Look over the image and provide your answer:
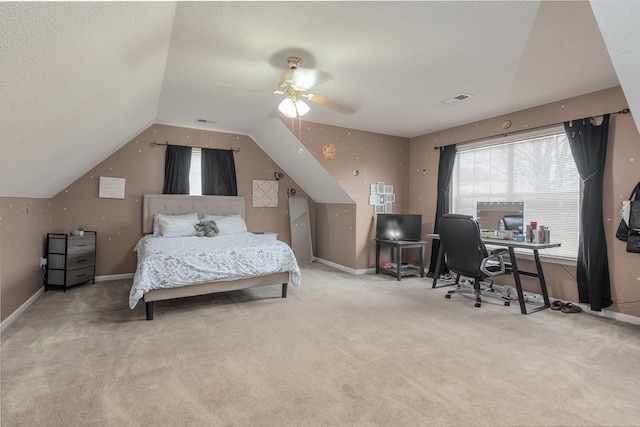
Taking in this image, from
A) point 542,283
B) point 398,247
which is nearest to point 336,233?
point 398,247

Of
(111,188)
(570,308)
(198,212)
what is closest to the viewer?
(570,308)

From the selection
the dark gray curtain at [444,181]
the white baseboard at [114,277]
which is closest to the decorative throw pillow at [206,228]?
the white baseboard at [114,277]

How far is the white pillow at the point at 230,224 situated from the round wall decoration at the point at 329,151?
1767 millimetres

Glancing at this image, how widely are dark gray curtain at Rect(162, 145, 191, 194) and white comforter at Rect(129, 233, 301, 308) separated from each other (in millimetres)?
1314

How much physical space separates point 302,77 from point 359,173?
279 cm

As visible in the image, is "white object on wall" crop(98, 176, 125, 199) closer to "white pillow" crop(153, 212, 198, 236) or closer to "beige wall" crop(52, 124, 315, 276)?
"beige wall" crop(52, 124, 315, 276)

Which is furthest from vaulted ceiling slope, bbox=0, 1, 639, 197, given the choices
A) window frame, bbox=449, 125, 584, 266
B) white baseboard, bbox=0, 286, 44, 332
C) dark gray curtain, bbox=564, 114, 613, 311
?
white baseboard, bbox=0, 286, 44, 332

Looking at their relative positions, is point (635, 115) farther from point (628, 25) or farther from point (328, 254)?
point (328, 254)

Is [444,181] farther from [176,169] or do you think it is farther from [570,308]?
[176,169]

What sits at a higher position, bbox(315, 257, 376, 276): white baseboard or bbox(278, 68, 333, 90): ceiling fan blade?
bbox(278, 68, 333, 90): ceiling fan blade

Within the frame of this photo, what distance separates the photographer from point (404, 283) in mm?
4930

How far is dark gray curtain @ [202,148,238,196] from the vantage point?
18.4ft

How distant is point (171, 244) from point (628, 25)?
13.9 feet

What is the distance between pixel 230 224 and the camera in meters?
5.27
